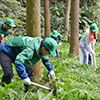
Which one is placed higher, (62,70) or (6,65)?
(6,65)

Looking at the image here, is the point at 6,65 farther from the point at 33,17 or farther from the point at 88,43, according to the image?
the point at 88,43

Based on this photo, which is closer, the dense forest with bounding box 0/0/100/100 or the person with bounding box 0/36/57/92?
the person with bounding box 0/36/57/92

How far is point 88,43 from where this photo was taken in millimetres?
6301

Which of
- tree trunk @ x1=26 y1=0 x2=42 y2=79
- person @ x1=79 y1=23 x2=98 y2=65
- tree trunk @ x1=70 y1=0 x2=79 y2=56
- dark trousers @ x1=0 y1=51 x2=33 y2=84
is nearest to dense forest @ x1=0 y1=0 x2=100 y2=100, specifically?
dark trousers @ x1=0 y1=51 x2=33 y2=84

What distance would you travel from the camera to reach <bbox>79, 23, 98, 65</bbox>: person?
6.09 m

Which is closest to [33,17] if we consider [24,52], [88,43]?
[24,52]

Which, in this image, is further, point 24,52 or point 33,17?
point 33,17

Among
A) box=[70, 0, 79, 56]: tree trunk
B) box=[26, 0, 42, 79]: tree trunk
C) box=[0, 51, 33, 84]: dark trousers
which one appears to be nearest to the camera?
box=[0, 51, 33, 84]: dark trousers

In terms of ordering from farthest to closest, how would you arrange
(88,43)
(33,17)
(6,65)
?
(88,43)
(33,17)
(6,65)

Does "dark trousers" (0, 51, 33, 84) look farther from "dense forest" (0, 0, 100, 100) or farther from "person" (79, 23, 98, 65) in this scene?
"person" (79, 23, 98, 65)

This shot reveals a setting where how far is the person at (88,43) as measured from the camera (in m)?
6.09

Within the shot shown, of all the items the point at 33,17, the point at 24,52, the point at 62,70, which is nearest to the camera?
the point at 24,52

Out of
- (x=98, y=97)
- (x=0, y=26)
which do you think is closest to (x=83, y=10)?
(x=0, y=26)

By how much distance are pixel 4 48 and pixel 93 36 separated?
4.11 metres
